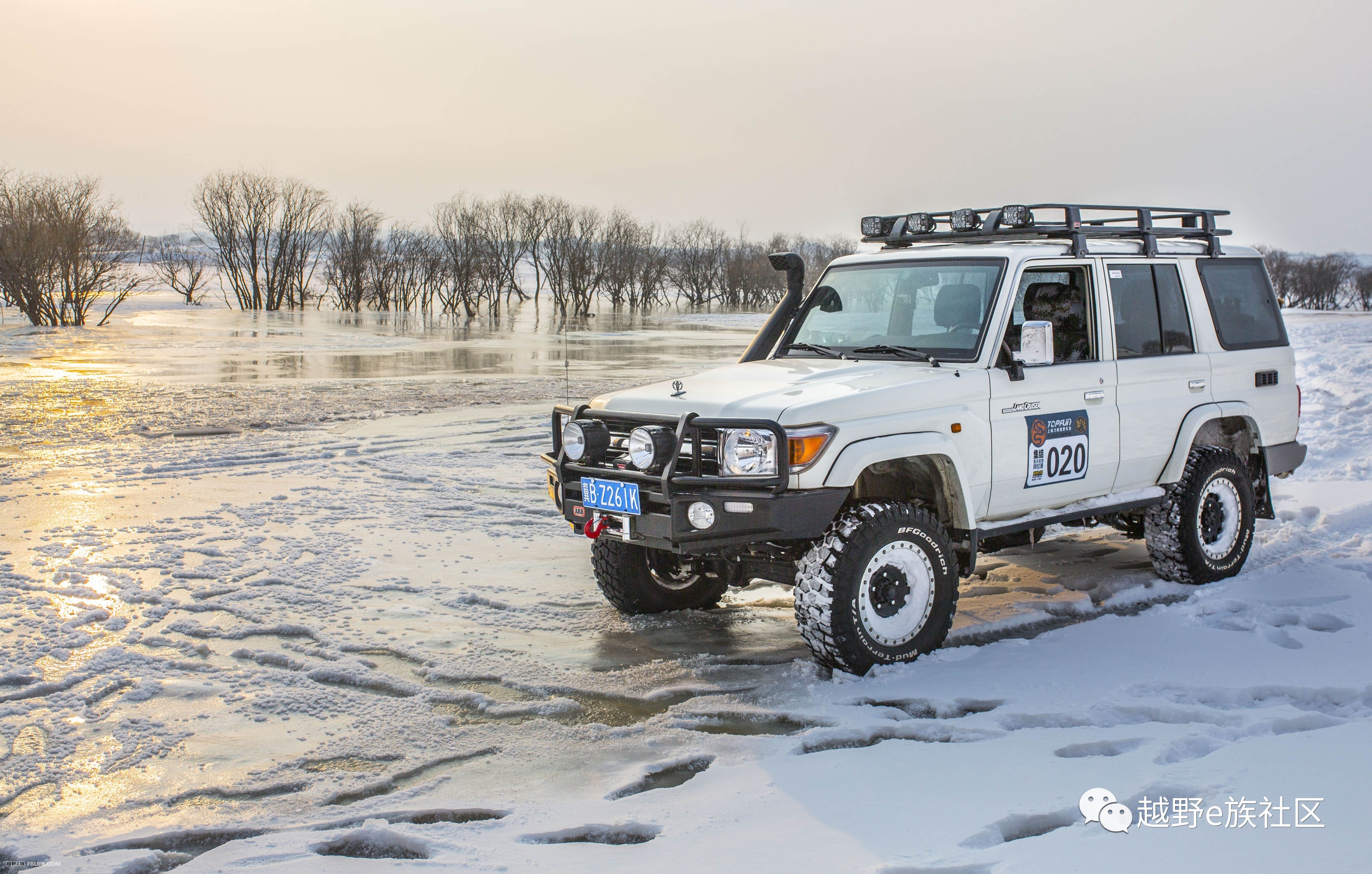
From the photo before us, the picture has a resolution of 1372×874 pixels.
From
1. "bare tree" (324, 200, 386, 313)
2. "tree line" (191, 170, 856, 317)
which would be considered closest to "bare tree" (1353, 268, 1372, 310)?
"tree line" (191, 170, 856, 317)

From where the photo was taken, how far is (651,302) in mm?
95750

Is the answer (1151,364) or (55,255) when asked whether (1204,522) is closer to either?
(1151,364)

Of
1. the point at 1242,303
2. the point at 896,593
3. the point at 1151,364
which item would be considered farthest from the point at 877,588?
the point at 1242,303

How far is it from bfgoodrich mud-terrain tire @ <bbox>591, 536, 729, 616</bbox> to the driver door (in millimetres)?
1784

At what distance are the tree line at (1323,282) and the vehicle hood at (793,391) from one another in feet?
266

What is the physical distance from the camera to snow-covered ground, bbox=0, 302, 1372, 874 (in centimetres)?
358

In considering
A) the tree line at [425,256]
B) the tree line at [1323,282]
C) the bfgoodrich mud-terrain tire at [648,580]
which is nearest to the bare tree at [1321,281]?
the tree line at [1323,282]

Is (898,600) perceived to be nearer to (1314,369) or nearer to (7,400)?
(1314,369)

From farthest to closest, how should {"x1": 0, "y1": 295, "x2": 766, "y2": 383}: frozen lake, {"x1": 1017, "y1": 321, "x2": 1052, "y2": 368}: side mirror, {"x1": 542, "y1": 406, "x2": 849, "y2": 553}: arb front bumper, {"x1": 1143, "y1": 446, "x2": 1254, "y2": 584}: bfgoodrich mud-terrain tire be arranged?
{"x1": 0, "y1": 295, "x2": 766, "y2": 383}: frozen lake → {"x1": 1143, "y1": 446, "x2": 1254, "y2": 584}: bfgoodrich mud-terrain tire → {"x1": 1017, "y1": 321, "x2": 1052, "y2": 368}: side mirror → {"x1": 542, "y1": 406, "x2": 849, "y2": 553}: arb front bumper

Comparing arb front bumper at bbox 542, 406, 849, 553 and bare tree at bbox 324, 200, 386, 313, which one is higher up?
bare tree at bbox 324, 200, 386, 313

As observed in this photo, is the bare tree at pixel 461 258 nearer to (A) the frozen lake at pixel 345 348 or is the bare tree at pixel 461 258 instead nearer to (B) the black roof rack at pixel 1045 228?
(A) the frozen lake at pixel 345 348

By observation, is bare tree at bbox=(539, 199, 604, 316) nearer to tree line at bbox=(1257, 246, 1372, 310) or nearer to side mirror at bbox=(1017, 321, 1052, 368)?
tree line at bbox=(1257, 246, 1372, 310)

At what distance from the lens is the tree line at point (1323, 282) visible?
7956 centimetres

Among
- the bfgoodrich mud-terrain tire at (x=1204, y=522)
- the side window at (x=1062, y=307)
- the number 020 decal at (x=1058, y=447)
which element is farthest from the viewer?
the bfgoodrich mud-terrain tire at (x=1204, y=522)
